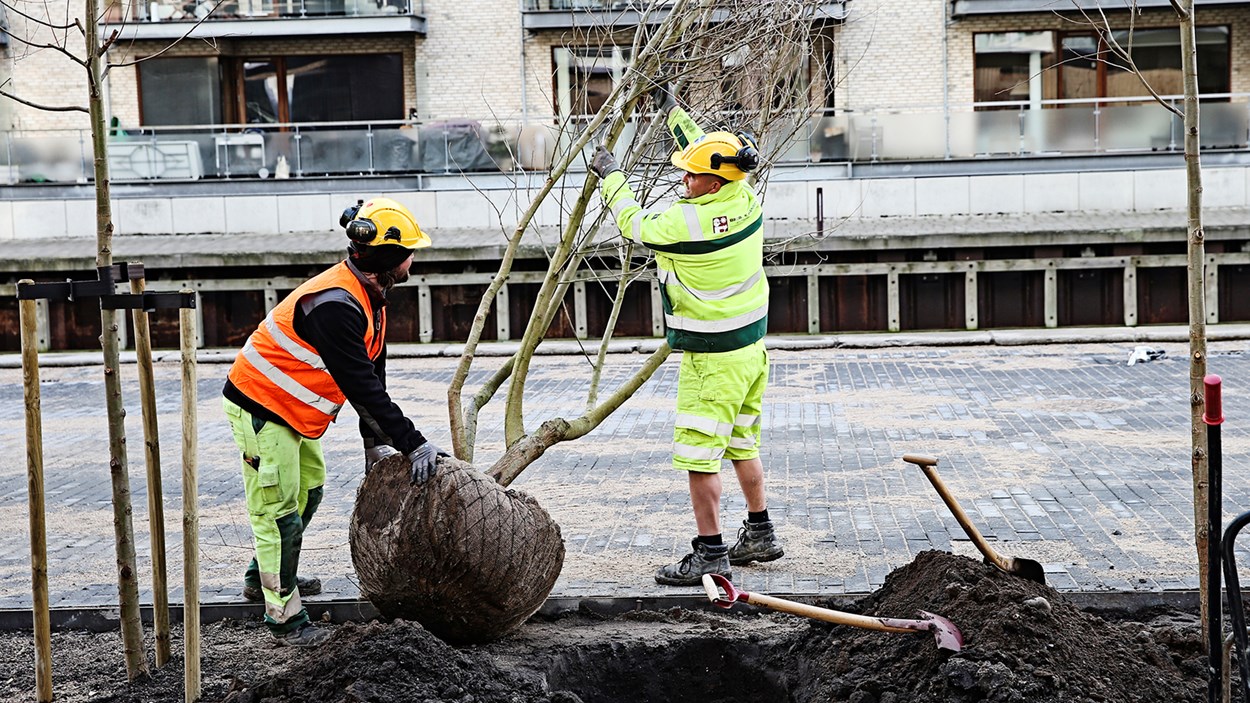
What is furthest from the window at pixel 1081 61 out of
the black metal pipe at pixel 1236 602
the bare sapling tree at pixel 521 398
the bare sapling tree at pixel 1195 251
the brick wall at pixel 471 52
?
the black metal pipe at pixel 1236 602

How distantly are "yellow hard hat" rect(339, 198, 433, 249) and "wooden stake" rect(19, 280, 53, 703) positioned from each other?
1.29 metres

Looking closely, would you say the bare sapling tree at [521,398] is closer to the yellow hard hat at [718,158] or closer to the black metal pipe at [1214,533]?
the yellow hard hat at [718,158]

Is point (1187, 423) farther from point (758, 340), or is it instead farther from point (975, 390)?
point (758, 340)

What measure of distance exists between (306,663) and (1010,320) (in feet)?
58.6

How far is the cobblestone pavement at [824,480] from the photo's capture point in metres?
7.09

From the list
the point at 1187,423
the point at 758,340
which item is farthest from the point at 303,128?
the point at 758,340

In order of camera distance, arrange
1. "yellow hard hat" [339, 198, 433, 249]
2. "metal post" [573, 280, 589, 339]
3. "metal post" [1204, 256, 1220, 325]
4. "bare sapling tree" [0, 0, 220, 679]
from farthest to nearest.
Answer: "metal post" [573, 280, 589, 339]
"metal post" [1204, 256, 1220, 325]
"yellow hard hat" [339, 198, 433, 249]
"bare sapling tree" [0, 0, 220, 679]

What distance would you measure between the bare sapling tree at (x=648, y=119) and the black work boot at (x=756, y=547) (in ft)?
3.12

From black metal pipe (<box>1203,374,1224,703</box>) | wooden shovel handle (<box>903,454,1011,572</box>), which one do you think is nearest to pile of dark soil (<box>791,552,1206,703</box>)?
wooden shovel handle (<box>903,454,1011,572</box>)

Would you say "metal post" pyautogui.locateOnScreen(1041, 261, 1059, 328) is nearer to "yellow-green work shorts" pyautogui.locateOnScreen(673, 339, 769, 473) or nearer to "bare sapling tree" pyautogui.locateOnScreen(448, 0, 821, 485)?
"bare sapling tree" pyautogui.locateOnScreen(448, 0, 821, 485)

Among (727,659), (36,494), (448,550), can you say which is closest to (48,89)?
(36,494)

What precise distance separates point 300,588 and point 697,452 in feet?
6.59

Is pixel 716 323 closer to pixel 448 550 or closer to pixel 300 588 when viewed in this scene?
pixel 448 550

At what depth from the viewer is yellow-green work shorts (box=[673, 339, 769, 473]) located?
6680 millimetres
